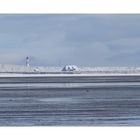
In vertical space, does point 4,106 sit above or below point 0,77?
below

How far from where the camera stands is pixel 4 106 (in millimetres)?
13758
